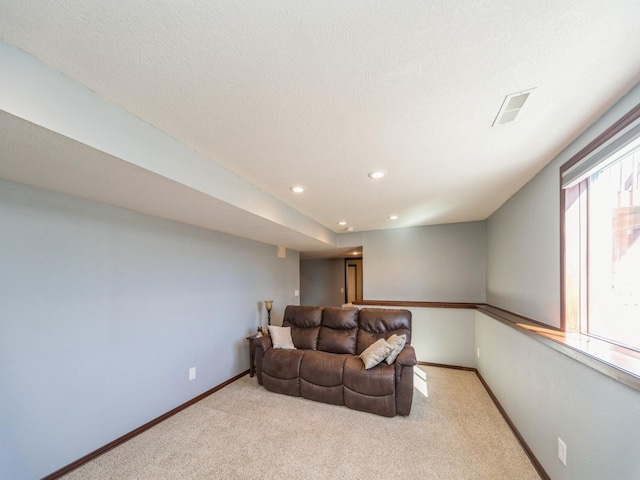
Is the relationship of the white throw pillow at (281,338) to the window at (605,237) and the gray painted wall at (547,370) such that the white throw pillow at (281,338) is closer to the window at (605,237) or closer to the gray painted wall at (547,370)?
the gray painted wall at (547,370)

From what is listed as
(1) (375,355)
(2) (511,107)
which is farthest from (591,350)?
(1) (375,355)

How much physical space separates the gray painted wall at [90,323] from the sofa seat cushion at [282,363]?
66 centimetres

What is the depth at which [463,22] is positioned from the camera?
0.91 metres

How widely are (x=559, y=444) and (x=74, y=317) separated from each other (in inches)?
134

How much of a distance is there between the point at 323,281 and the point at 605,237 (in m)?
6.71

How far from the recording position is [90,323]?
2049 mm

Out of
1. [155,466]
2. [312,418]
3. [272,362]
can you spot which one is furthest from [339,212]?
[155,466]

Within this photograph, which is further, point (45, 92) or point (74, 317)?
point (74, 317)

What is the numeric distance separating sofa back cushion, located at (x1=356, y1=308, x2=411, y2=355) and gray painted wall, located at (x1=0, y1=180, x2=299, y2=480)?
6.18 ft

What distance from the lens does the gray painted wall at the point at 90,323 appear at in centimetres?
169

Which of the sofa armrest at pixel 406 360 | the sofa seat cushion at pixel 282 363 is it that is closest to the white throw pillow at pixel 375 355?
the sofa armrest at pixel 406 360

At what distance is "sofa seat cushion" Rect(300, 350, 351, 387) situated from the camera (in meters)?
2.82

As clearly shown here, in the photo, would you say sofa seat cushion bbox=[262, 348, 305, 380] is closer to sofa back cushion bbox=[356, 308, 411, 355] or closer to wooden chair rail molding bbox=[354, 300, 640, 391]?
sofa back cushion bbox=[356, 308, 411, 355]

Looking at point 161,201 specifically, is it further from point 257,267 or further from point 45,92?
point 257,267
